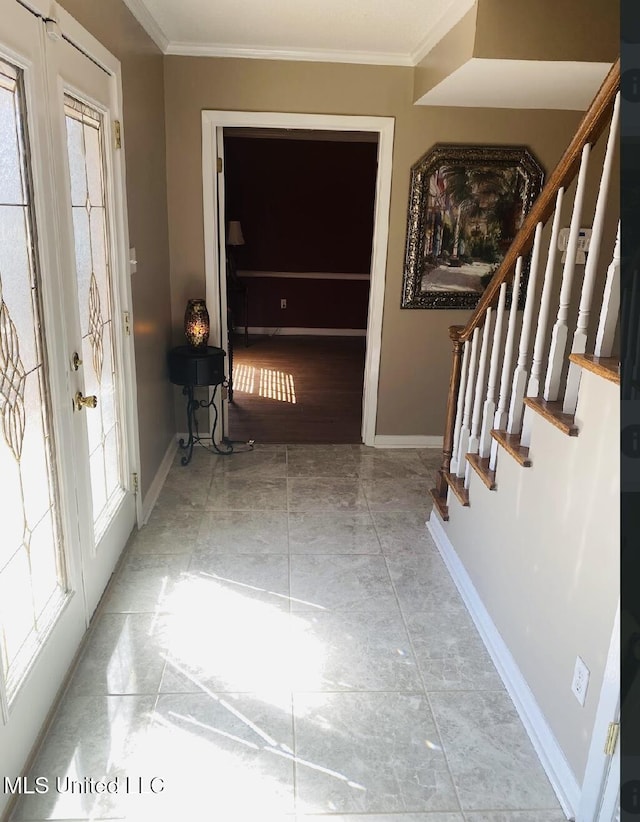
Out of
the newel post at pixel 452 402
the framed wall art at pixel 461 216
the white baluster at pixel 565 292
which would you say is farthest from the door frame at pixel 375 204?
the white baluster at pixel 565 292

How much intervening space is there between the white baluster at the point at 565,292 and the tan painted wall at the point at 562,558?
0.43 ft

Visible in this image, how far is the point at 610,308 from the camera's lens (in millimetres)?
1613

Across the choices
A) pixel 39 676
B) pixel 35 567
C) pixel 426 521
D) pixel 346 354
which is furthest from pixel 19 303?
pixel 346 354

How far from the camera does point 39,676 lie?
72.1 inches

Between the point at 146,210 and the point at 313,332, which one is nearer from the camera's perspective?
the point at 146,210

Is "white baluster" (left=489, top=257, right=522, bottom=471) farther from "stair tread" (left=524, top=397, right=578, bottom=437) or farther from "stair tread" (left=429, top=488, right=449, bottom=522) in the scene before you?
"stair tread" (left=429, top=488, right=449, bottom=522)

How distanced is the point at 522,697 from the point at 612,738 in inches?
22.0

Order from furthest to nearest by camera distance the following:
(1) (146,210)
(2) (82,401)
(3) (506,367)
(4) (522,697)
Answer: (1) (146,210), (3) (506,367), (2) (82,401), (4) (522,697)

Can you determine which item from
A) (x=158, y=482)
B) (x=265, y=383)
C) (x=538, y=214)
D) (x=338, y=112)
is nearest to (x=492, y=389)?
(x=538, y=214)

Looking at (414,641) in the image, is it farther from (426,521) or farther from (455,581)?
(426,521)

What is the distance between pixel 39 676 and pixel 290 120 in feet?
10.7

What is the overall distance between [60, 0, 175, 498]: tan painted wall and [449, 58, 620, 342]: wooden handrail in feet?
5.73

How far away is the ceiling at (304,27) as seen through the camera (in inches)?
112

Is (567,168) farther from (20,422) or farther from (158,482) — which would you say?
(158,482)
